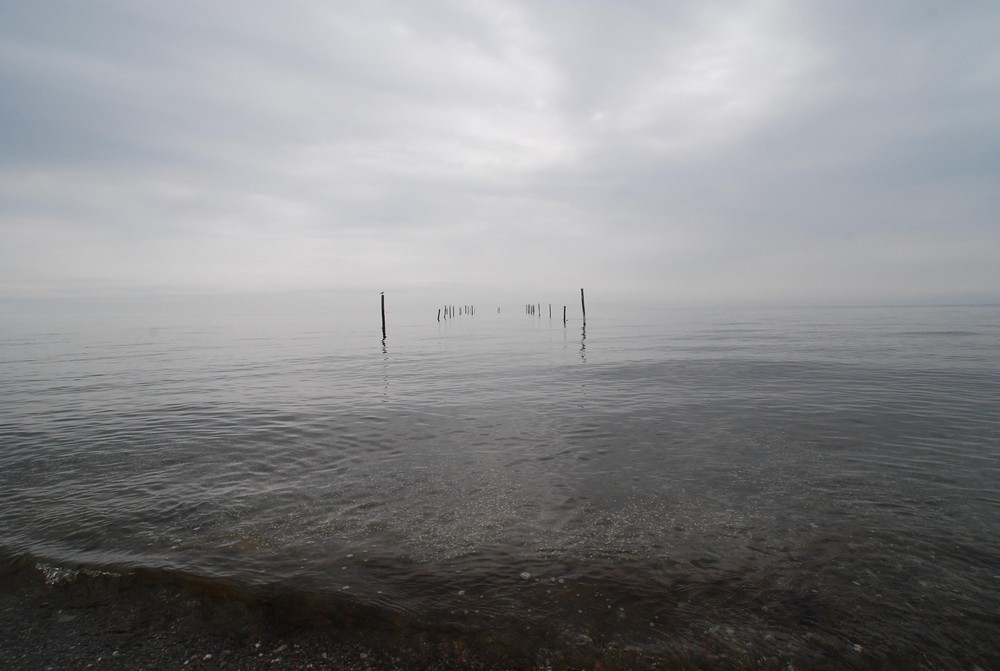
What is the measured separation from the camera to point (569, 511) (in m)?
8.80

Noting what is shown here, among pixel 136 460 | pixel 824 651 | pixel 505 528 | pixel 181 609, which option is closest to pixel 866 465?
pixel 824 651

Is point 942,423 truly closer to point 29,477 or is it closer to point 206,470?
point 206,470

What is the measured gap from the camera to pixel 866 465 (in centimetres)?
1102

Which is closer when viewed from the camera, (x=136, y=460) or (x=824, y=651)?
(x=824, y=651)

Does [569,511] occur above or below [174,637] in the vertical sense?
below

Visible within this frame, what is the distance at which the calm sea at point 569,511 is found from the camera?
18.8 feet

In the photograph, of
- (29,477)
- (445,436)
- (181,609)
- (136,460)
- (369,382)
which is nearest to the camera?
(181,609)

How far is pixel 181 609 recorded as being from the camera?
5.93 metres

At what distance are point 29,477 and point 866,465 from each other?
18.5 metres

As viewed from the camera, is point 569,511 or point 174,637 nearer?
point 174,637

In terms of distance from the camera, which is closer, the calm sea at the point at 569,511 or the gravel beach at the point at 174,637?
the gravel beach at the point at 174,637

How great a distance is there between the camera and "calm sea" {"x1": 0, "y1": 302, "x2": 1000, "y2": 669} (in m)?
5.72

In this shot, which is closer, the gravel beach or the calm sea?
the gravel beach

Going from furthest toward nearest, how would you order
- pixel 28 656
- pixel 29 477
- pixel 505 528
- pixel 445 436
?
pixel 445 436
pixel 29 477
pixel 505 528
pixel 28 656
